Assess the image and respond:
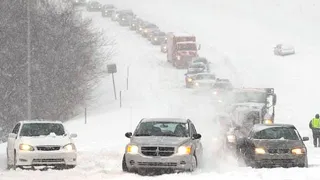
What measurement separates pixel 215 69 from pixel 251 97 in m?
32.1

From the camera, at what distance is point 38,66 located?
44688 mm

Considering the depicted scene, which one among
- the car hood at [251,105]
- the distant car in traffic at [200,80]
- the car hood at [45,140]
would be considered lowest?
the distant car in traffic at [200,80]

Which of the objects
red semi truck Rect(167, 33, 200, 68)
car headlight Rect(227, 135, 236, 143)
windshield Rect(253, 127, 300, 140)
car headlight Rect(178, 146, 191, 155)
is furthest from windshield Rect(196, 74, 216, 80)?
car headlight Rect(178, 146, 191, 155)

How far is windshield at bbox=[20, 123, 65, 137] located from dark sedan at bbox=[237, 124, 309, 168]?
5542 mm

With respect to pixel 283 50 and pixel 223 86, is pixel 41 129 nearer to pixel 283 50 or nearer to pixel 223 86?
pixel 223 86

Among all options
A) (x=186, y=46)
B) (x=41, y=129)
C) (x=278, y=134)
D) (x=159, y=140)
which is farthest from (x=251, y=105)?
(x=186, y=46)

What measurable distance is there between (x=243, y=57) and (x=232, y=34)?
46.5 feet

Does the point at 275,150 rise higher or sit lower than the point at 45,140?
lower

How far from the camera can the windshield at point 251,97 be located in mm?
33694

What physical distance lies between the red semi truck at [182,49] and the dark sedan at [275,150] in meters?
39.5

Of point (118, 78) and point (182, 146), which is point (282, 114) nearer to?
point (118, 78)

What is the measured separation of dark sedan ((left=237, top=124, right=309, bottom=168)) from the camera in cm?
2092

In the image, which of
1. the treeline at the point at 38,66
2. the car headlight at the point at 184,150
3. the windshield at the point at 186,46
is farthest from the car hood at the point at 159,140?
the windshield at the point at 186,46

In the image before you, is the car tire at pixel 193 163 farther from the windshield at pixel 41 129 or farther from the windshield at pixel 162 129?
the windshield at pixel 41 129
